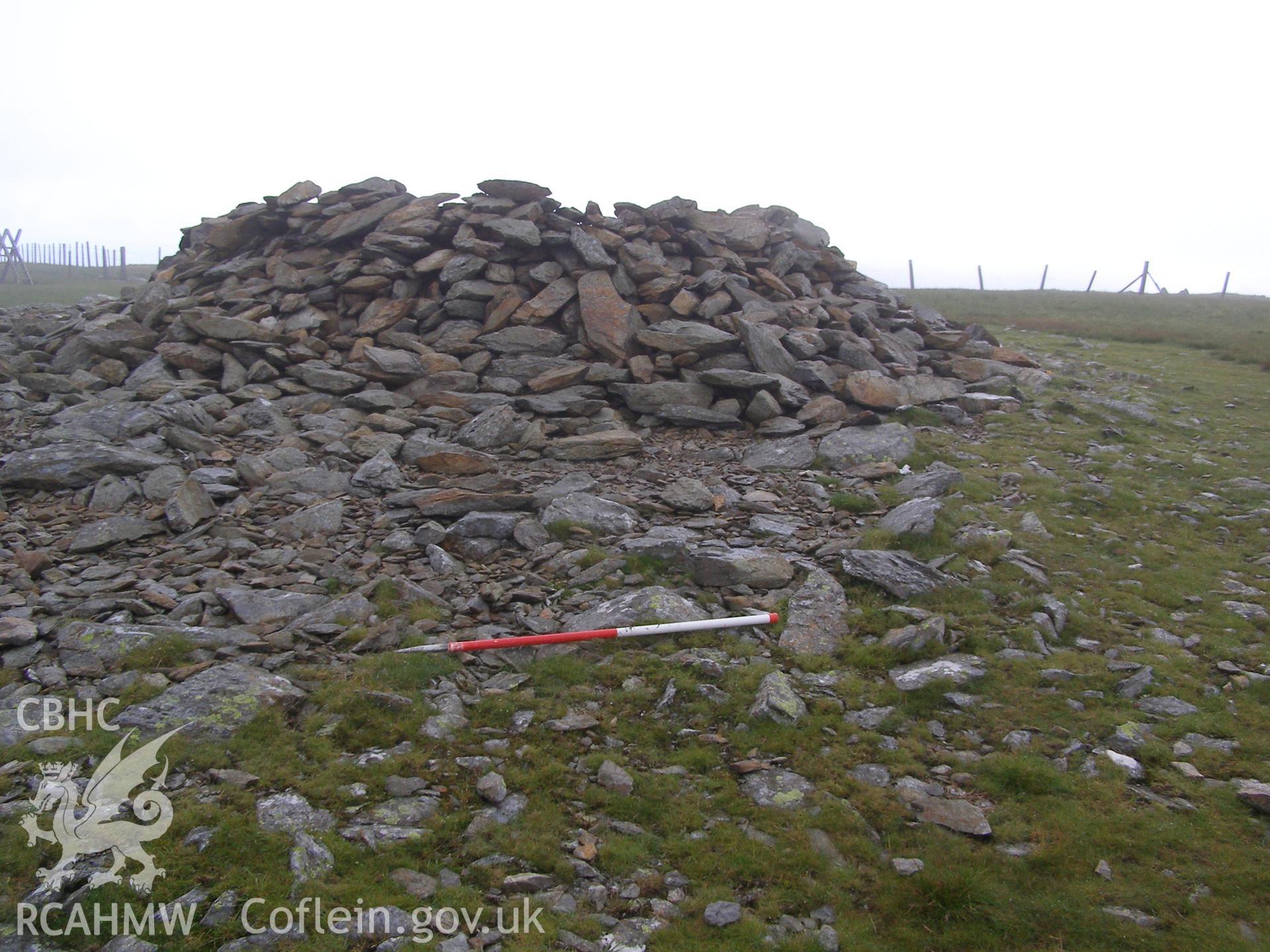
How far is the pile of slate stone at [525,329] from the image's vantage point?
17281mm

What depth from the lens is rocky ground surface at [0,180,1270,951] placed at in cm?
639

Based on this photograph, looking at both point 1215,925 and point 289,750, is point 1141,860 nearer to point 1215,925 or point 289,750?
point 1215,925

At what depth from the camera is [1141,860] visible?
6480 mm

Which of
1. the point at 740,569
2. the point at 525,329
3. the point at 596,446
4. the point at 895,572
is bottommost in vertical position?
the point at 740,569

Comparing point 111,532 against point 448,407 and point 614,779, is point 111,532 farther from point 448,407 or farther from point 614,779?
point 614,779

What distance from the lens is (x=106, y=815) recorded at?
6.38 metres

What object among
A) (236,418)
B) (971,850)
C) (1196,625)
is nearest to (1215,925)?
(971,850)

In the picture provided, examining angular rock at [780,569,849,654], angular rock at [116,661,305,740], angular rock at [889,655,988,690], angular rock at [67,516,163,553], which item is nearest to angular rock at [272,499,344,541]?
angular rock at [67,516,163,553]

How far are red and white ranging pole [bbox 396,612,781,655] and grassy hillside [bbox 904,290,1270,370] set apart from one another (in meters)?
25.6

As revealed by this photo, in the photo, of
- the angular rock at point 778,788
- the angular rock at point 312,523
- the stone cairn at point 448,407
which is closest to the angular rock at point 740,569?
the stone cairn at point 448,407

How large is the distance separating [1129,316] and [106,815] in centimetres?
4399

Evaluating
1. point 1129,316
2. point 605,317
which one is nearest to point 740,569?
point 605,317

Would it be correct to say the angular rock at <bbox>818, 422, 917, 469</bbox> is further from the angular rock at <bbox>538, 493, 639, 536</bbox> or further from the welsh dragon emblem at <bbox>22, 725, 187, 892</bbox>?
the welsh dragon emblem at <bbox>22, 725, 187, 892</bbox>

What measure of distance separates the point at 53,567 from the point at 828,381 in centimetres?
1490
